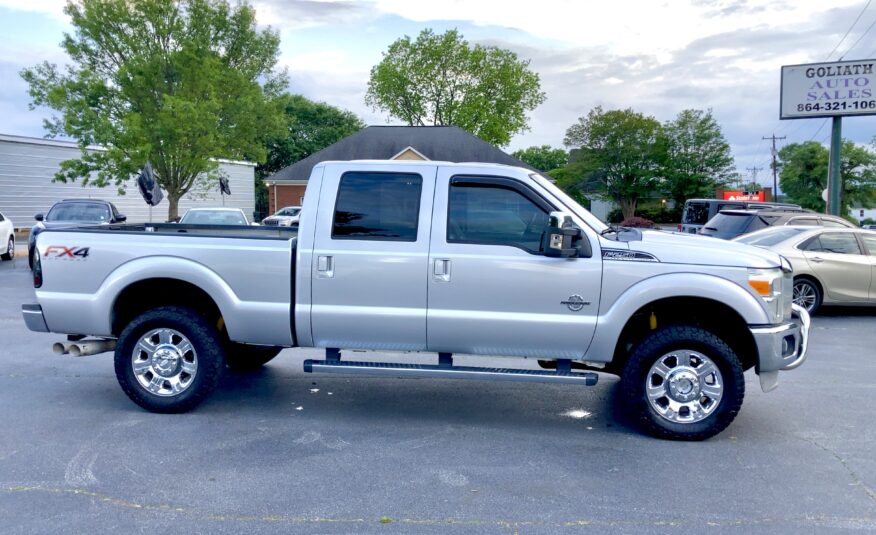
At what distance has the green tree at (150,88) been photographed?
25.1m

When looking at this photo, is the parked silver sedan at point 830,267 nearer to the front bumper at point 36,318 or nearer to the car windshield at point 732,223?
the car windshield at point 732,223

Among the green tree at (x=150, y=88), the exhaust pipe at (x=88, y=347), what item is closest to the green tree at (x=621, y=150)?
the green tree at (x=150, y=88)

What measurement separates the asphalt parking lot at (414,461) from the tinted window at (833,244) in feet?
16.0

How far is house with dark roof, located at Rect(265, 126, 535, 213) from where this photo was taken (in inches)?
1783

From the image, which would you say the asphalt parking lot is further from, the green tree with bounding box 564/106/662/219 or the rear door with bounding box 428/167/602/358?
the green tree with bounding box 564/106/662/219

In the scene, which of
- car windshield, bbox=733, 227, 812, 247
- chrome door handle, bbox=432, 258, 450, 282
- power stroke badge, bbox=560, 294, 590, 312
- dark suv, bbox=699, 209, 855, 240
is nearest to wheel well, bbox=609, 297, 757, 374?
power stroke badge, bbox=560, 294, 590, 312

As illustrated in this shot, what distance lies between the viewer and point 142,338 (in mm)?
5910

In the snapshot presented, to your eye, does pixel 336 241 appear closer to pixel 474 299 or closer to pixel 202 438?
pixel 474 299

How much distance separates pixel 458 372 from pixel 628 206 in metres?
51.3

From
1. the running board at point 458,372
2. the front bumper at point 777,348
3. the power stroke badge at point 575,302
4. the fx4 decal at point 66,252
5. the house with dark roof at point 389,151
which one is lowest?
the running board at point 458,372

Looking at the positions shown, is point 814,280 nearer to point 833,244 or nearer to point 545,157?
point 833,244

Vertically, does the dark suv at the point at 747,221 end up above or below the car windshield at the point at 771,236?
above

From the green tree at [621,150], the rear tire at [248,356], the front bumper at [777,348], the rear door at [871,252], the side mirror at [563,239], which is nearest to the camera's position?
the side mirror at [563,239]

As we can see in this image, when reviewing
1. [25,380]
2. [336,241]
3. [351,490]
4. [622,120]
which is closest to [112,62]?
[25,380]
